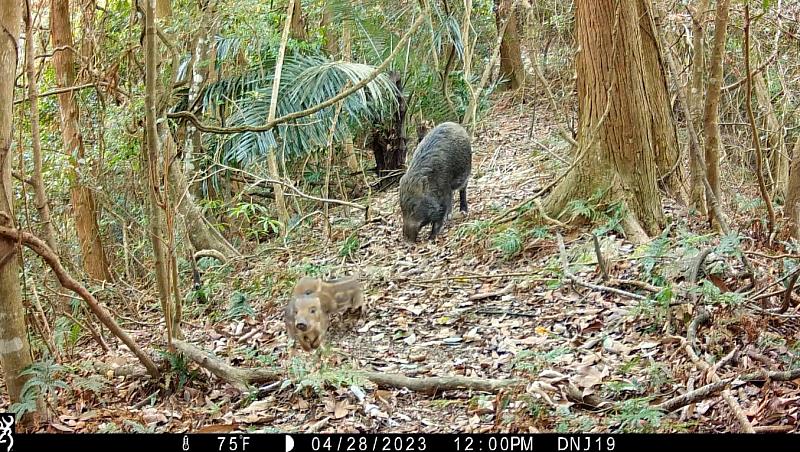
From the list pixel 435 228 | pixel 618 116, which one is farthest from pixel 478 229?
pixel 618 116

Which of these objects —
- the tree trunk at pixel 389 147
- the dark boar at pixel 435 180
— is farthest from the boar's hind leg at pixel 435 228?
the tree trunk at pixel 389 147

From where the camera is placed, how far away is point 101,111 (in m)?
6.61

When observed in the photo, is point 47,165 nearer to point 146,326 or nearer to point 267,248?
point 146,326

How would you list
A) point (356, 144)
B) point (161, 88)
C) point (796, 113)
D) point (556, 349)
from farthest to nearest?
1. point (356, 144)
2. point (796, 113)
3. point (161, 88)
4. point (556, 349)

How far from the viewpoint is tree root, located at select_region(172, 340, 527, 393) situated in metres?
3.78

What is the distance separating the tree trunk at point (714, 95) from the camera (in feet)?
16.8

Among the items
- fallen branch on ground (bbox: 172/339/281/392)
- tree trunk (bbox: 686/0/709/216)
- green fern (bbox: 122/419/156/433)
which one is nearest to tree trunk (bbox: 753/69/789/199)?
tree trunk (bbox: 686/0/709/216)

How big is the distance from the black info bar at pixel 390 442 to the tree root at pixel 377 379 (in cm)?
48

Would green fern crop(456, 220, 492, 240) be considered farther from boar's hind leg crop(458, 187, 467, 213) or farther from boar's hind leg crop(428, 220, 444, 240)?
boar's hind leg crop(458, 187, 467, 213)

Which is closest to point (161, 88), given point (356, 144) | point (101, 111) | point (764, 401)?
point (101, 111)

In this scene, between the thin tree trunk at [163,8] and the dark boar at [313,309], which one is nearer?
the dark boar at [313,309]

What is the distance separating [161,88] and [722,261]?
160 inches

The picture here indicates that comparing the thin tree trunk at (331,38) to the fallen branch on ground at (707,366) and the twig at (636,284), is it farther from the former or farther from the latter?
the fallen branch on ground at (707,366)

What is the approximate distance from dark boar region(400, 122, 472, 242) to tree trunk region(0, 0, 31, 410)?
156 inches
